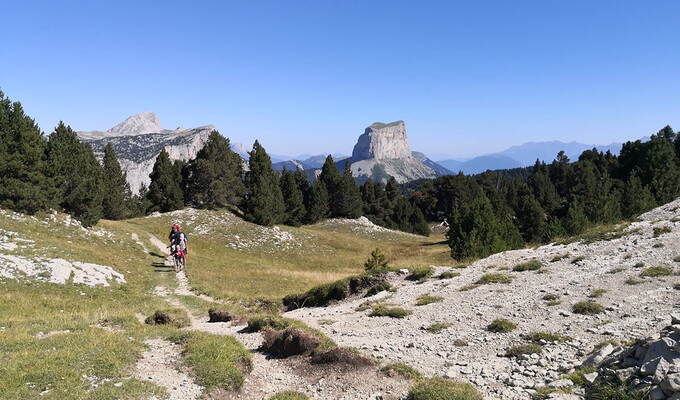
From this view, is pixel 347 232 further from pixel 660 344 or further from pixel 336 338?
pixel 660 344

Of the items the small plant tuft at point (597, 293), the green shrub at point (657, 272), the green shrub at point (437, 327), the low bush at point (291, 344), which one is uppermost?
the green shrub at point (657, 272)

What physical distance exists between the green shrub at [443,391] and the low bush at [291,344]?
12.8ft

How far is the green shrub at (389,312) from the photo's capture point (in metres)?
14.1

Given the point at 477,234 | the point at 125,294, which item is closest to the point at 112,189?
the point at 125,294

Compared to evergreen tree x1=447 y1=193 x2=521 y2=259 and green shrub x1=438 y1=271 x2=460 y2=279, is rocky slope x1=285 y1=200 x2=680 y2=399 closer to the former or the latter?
green shrub x1=438 y1=271 x2=460 y2=279

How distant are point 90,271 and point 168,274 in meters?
6.34

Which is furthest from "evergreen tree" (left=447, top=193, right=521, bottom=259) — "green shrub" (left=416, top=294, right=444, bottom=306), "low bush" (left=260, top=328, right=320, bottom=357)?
"low bush" (left=260, top=328, right=320, bottom=357)

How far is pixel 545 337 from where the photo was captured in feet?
32.7

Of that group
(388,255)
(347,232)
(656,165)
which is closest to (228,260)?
(388,255)

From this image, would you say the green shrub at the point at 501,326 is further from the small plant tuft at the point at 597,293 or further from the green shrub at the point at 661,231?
the green shrub at the point at 661,231

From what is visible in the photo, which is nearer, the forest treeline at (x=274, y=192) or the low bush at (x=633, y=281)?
the low bush at (x=633, y=281)

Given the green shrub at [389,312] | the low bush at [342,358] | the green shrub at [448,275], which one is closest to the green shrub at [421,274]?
the green shrub at [448,275]

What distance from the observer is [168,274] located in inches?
1059

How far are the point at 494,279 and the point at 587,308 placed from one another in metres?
5.52
